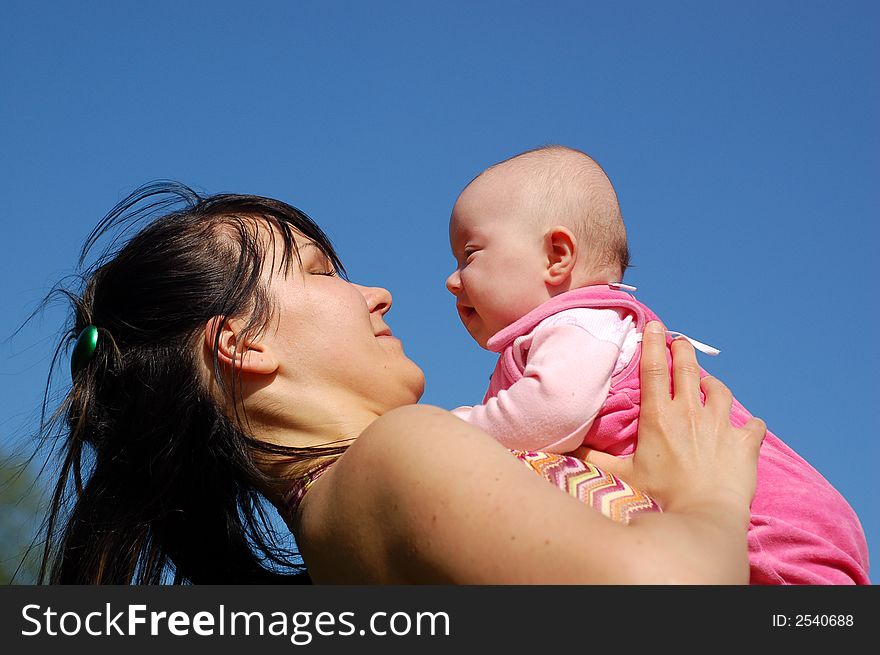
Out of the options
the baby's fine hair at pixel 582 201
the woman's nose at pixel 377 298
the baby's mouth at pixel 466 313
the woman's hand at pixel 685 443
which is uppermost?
the baby's fine hair at pixel 582 201

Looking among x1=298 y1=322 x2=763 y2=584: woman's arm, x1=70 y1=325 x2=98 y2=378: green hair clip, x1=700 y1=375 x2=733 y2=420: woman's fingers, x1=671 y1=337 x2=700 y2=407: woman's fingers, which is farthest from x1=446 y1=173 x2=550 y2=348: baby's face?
x1=70 y1=325 x2=98 y2=378: green hair clip

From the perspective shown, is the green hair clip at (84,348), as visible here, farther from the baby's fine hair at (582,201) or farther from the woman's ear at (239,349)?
the baby's fine hair at (582,201)

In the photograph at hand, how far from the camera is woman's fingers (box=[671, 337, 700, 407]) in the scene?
2896mm

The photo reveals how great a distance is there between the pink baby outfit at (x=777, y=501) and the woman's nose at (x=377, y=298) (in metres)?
0.52

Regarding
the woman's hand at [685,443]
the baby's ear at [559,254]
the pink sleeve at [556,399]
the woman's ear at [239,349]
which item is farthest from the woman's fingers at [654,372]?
the woman's ear at [239,349]

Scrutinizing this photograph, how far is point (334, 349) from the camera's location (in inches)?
121

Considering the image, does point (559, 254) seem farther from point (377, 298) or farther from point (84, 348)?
point (84, 348)

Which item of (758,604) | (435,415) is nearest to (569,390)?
(435,415)

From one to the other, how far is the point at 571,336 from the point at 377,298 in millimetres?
786

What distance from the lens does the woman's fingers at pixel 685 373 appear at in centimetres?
290

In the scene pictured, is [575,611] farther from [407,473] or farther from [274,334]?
[274,334]

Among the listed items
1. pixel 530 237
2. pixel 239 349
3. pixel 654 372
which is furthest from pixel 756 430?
pixel 239 349

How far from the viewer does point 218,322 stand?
3119mm

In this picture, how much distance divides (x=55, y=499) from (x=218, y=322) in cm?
110
